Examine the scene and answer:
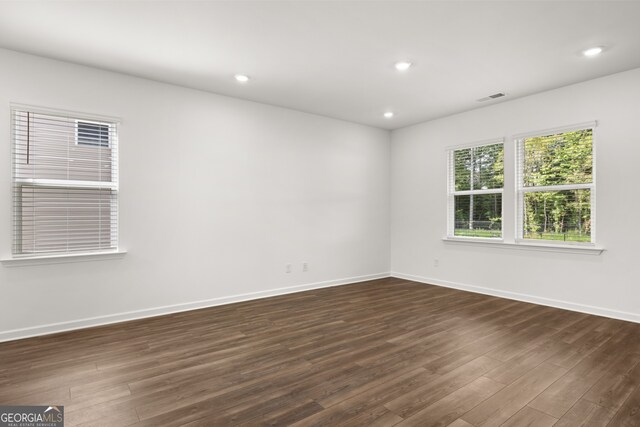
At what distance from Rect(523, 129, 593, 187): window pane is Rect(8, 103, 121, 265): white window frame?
5.25 meters

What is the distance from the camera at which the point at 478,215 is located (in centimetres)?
520

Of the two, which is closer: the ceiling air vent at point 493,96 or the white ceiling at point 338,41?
the white ceiling at point 338,41

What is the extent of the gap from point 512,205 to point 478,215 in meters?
0.56

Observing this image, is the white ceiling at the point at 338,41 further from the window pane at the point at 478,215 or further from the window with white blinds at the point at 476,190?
the window pane at the point at 478,215

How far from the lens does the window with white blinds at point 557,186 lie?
4.07 m

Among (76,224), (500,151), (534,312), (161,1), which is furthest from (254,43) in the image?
(534,312)

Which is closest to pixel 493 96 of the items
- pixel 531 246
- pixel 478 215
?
pixel 478 215

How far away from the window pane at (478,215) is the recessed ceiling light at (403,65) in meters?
2.53

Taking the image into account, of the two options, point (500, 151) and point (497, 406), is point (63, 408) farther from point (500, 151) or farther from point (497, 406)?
point (500, 151)

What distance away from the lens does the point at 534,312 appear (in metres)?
4.02

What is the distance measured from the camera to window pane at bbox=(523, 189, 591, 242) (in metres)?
4.10

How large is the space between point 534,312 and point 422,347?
6.53 ft

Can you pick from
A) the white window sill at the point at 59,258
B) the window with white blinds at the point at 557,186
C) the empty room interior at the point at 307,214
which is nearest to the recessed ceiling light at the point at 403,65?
the empty room interior at the point at 307,214

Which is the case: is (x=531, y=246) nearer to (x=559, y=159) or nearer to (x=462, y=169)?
(x=559, y=159)
